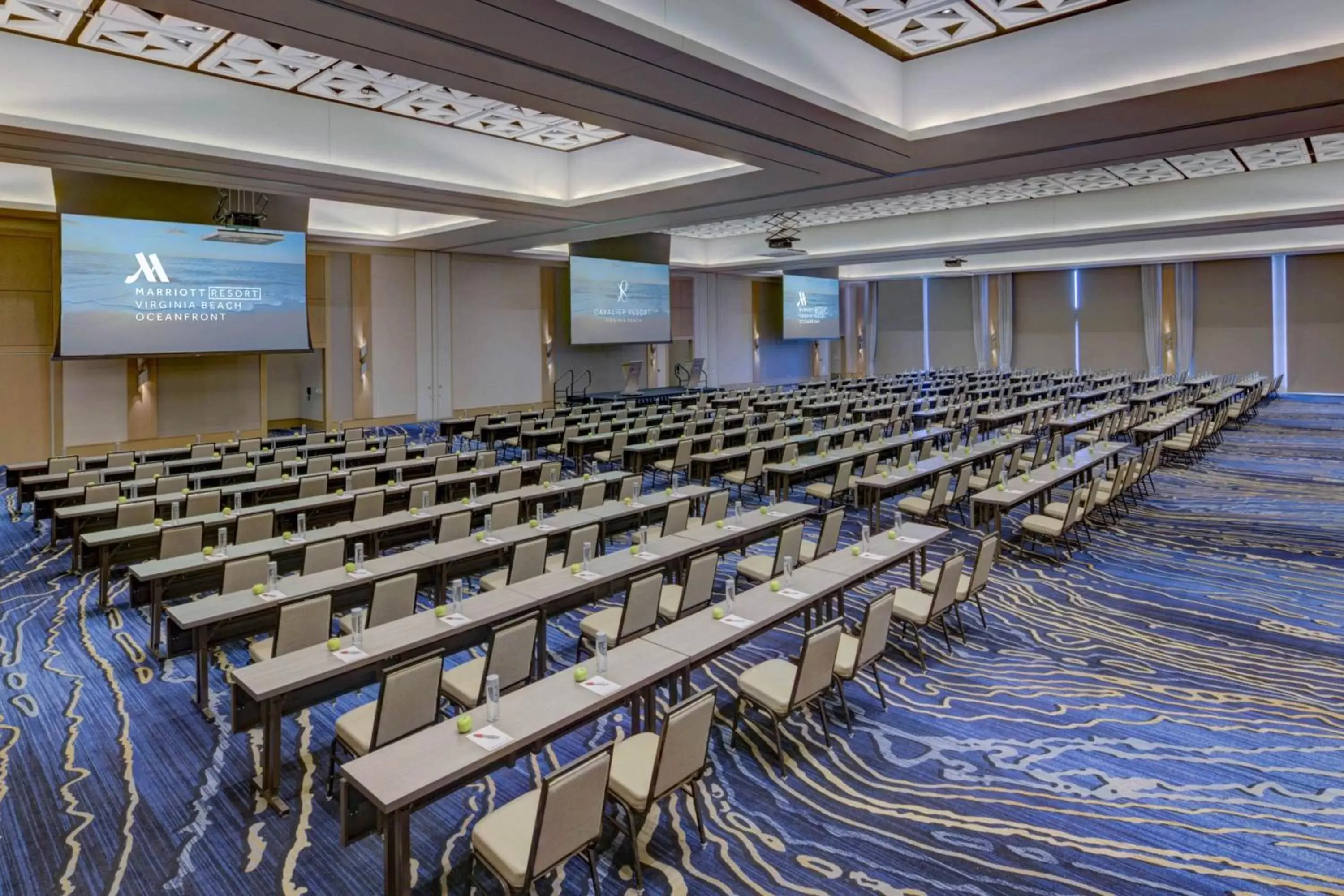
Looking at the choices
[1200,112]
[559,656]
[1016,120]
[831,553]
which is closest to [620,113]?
[1016,120]

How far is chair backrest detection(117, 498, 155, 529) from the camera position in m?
7.50

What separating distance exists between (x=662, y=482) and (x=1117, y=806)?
8946 mm

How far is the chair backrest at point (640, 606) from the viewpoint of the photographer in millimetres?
5234

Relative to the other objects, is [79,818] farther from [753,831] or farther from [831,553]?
[831,553]

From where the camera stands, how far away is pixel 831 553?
6418 mm

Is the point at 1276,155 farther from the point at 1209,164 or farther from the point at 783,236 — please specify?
the point at 783,236

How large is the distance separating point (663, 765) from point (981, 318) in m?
31.6

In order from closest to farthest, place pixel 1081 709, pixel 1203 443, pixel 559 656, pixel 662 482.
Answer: pixel 1081 709
pixel 559 656
pixel 662 482
pixel 1203 443

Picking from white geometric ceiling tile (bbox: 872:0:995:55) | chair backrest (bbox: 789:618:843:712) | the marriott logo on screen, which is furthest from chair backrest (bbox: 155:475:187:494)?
white geometric ceiling tile (bbox: 872:0:995:55)

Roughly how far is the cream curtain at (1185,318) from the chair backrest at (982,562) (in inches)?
996

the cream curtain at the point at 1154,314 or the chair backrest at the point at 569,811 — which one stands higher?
the cream curtain at the point at 1154,314

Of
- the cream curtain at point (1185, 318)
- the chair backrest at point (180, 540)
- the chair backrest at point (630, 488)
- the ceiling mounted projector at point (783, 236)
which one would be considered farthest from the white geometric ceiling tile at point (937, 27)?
the cream curtain at point (1185, 318)

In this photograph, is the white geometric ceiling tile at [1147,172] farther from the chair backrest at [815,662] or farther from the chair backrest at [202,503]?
the chair backrest at [202,503]

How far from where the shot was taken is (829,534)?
7.11 metres
